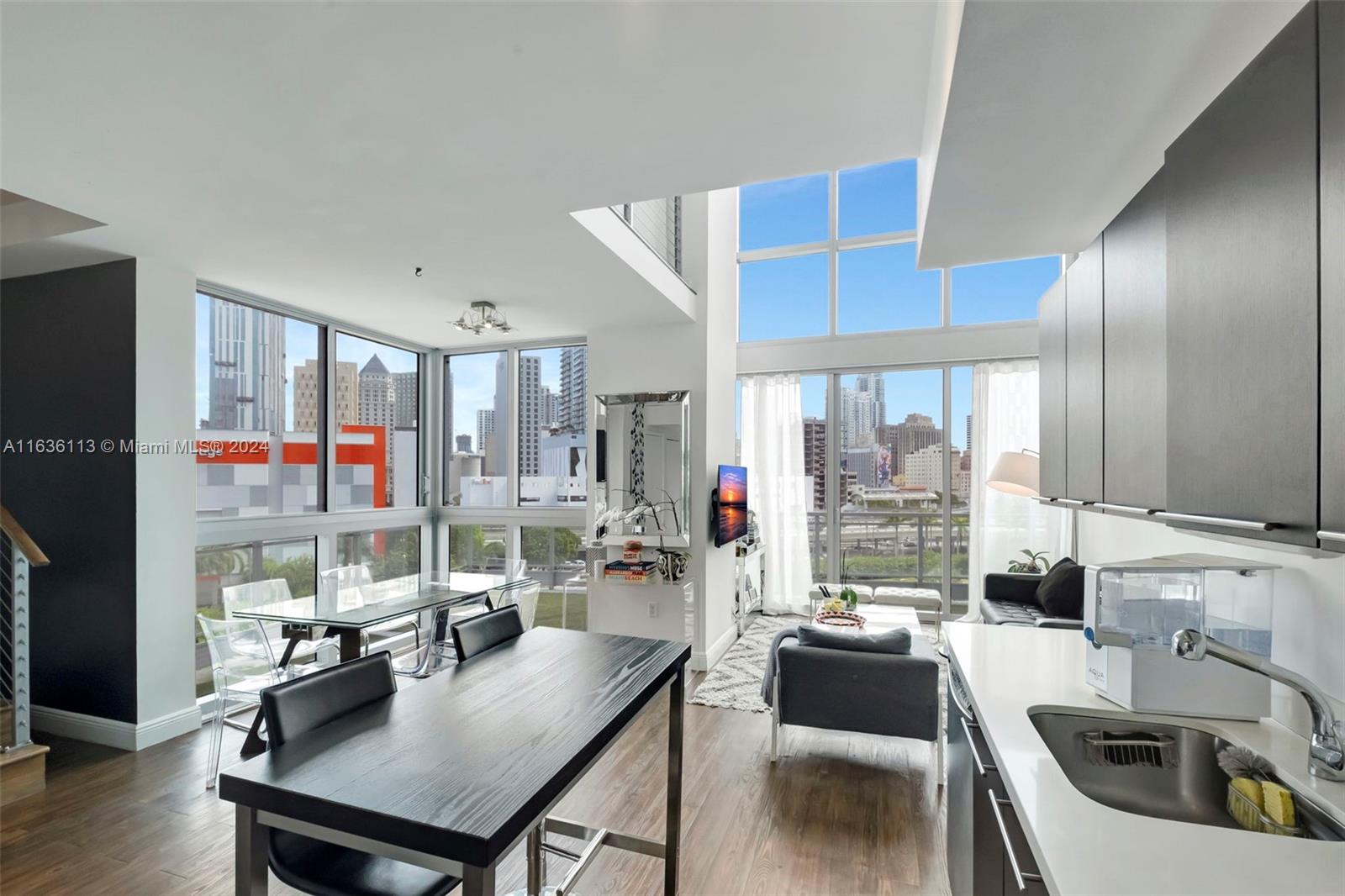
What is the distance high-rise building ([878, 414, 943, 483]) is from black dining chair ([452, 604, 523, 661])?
4.67 meters

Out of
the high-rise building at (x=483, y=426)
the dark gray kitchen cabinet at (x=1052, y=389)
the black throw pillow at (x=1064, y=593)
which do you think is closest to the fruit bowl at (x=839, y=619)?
the black throw pillow at (x=1064, y=593)

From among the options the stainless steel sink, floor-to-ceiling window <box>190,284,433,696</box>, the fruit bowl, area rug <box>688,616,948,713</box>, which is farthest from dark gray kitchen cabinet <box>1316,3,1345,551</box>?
floor-to-ceiling window <box>190,284,433,696</box>

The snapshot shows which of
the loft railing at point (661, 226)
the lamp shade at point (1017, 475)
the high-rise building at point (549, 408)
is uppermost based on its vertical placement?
the loft railing at point (661, 226)

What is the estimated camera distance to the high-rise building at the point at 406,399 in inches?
215

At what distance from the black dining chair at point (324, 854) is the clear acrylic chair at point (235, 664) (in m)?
1.78

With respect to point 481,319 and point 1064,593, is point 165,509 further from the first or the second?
point 1064,593

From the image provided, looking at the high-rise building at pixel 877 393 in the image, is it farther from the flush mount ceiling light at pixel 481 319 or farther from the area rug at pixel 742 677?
the flush mount ceiling light at pixel 481 319

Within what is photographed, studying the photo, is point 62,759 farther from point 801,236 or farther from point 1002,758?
point 801,236

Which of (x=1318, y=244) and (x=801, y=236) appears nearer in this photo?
(x=1318, y=244)

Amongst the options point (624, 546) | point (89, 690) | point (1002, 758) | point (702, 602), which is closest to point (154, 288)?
point (89, 690)

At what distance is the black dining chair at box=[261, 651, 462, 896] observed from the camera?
4.64 feet

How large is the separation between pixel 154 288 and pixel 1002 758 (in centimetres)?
427

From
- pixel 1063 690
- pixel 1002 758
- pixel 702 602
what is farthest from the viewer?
pixel 702 602

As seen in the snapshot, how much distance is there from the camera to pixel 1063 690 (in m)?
1.82
